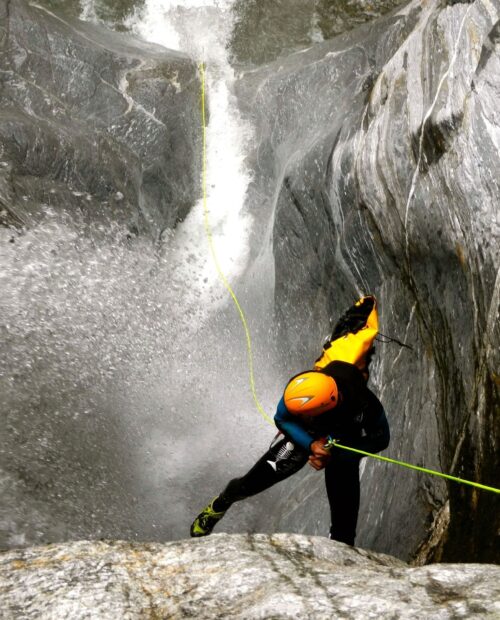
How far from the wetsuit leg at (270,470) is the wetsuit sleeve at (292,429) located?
21 cm

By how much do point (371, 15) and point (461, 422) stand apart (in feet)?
30.8

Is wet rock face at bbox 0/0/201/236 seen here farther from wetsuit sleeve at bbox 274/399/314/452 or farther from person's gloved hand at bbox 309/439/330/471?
person's gloved hand at bbox 309/439/330/471

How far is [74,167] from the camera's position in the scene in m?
10.2

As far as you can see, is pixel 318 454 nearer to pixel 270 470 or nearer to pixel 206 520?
pixel 270 470

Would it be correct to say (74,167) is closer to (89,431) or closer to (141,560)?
(89,431)

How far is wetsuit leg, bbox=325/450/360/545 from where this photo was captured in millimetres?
5754

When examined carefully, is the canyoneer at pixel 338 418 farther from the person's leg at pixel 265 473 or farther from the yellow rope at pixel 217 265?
the yellow rope at pixel 217 265

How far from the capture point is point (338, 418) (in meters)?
5.61

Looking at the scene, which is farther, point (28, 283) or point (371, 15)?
point (371, 15)

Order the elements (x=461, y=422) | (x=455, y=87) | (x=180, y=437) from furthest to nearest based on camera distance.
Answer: (x=180, y=437), (x=455, y=87), (x=461, y=422)

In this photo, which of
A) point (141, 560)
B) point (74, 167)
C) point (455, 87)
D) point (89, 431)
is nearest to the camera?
point (141, 560)

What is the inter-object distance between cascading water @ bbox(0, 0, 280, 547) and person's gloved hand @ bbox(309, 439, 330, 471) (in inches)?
107

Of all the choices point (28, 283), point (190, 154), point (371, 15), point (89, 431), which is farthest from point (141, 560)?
point (371, 15)

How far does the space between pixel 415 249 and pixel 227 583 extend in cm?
364
